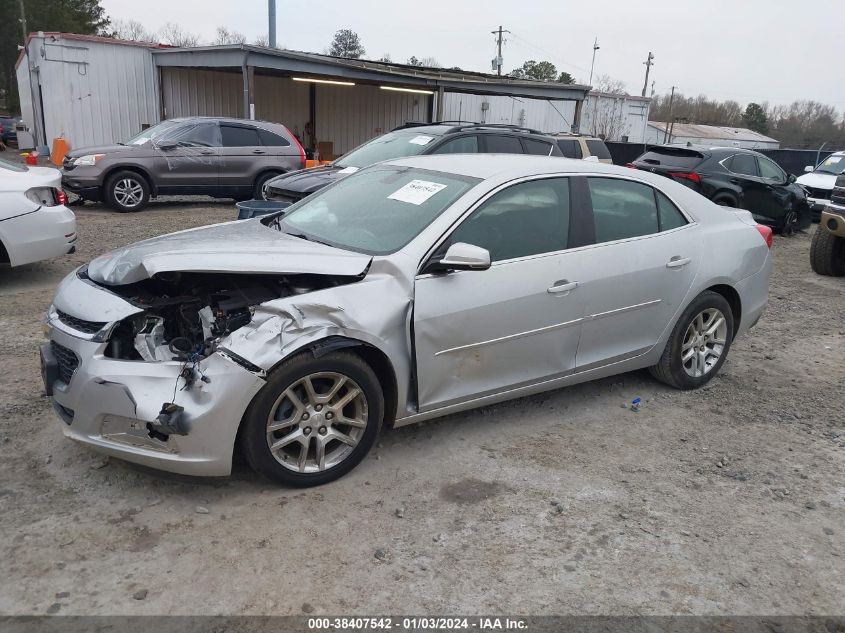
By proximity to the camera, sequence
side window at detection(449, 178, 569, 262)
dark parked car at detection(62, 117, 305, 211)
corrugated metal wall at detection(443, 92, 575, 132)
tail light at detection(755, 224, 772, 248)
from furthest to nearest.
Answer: corrugated metal wall at detection(443, 92, 575, 132) < dark parked car at detection(62, 117, 305, 211) < tail light at detection(755, 224, 772, 248) < side window at detection(449, 178, 569, 262)

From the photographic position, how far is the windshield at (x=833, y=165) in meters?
15.3

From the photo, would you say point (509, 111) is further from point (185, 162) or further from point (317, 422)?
point (317, 422)

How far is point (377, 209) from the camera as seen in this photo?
13.5 ft

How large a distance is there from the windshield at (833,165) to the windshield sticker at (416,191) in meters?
14.6

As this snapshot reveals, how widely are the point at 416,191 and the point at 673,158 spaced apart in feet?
33.3

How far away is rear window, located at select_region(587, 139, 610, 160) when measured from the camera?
42.9 ft

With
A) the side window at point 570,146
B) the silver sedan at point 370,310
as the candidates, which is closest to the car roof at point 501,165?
the silver sedan at point 370,310

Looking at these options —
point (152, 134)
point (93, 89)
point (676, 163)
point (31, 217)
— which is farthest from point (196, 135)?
point (676, 163)

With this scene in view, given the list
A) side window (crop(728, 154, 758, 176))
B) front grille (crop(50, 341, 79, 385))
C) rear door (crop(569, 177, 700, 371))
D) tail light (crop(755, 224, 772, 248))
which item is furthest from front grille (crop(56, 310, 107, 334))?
side window (crop(728, 154, 758, 176))

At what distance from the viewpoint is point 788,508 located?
11.5ft

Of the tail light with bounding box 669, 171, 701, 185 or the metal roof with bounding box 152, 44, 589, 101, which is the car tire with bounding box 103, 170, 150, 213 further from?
the tail light with bounding box 669, 171, 701, 185

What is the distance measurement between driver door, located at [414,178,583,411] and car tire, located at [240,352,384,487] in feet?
1.15

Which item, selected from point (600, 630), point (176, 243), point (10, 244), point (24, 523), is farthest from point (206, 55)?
point (600, 630)

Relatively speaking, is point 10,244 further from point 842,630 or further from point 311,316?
point 842,630
